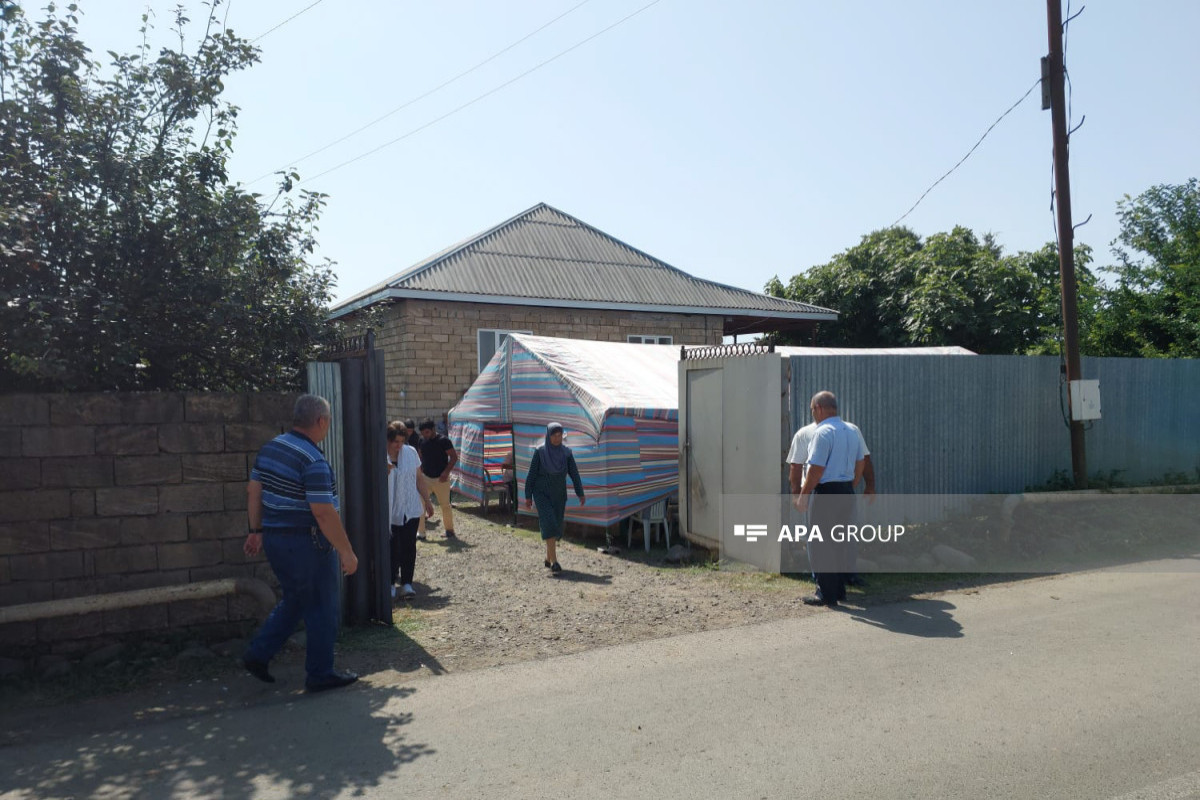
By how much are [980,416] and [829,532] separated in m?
4.63

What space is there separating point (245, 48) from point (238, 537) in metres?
3.79

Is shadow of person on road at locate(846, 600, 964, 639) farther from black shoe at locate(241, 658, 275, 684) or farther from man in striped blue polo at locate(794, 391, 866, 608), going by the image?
black shoe at locate(241, 658, 275, 684)

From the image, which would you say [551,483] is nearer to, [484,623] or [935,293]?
[484,623]

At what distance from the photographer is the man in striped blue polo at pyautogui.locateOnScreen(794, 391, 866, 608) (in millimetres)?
7371

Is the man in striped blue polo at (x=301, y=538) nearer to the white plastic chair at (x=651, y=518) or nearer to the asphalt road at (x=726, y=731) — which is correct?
the asphalt road at (x=726, y=731)

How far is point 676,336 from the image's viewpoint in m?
21.3

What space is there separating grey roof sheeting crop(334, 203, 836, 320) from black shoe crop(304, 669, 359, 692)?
42.4 ft

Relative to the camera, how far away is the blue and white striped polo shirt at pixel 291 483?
17.2ft

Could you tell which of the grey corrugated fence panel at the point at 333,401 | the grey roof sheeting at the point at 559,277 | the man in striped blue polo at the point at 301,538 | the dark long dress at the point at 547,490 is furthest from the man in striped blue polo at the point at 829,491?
the grey roof sheeting at the point at 559,277

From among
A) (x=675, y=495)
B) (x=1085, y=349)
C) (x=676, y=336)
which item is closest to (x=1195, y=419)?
(x=1085, y=349)

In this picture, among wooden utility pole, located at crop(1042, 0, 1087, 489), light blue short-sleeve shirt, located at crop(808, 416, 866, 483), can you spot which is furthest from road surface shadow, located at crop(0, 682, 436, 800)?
wooden utility pole, located at crop(1042, 0, 1087, 489)

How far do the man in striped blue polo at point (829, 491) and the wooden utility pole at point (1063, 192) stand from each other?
17.8 ft

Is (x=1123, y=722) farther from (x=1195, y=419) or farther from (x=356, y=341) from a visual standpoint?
(x=1195, y=419)

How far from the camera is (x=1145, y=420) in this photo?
43.5ft
